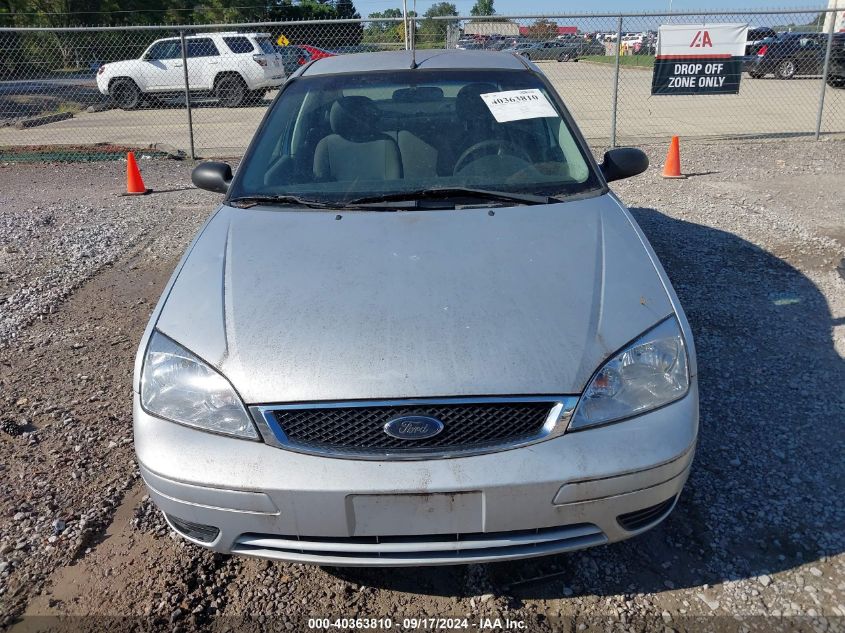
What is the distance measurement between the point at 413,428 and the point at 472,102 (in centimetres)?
220

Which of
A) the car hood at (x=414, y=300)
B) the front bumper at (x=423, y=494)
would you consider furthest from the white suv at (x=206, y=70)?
the front bumper at (x=423, y=494)

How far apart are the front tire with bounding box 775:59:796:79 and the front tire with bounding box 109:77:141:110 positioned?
16436 mm

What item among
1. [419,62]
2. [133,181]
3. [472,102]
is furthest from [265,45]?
[472,102]

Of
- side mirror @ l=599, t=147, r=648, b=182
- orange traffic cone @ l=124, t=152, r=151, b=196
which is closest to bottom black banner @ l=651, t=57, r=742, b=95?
orange traffic cone @ l=124, t=152, r=151, b=196

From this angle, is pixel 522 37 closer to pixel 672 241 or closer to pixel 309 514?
pixel 672 241

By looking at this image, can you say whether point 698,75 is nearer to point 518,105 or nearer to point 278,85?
point 518,105

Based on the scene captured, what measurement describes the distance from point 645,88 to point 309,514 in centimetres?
2157

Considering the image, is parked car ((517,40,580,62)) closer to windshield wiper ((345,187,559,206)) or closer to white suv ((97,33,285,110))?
white suv ((97,33,285,110))

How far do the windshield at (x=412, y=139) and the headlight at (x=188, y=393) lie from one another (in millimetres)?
1161

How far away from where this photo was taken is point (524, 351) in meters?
2.22

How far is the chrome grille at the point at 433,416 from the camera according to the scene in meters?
2.12

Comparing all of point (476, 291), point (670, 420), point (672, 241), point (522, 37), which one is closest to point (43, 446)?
point (476, 291)

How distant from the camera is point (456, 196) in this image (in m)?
3.20

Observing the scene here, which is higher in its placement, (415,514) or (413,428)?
(413,428)
